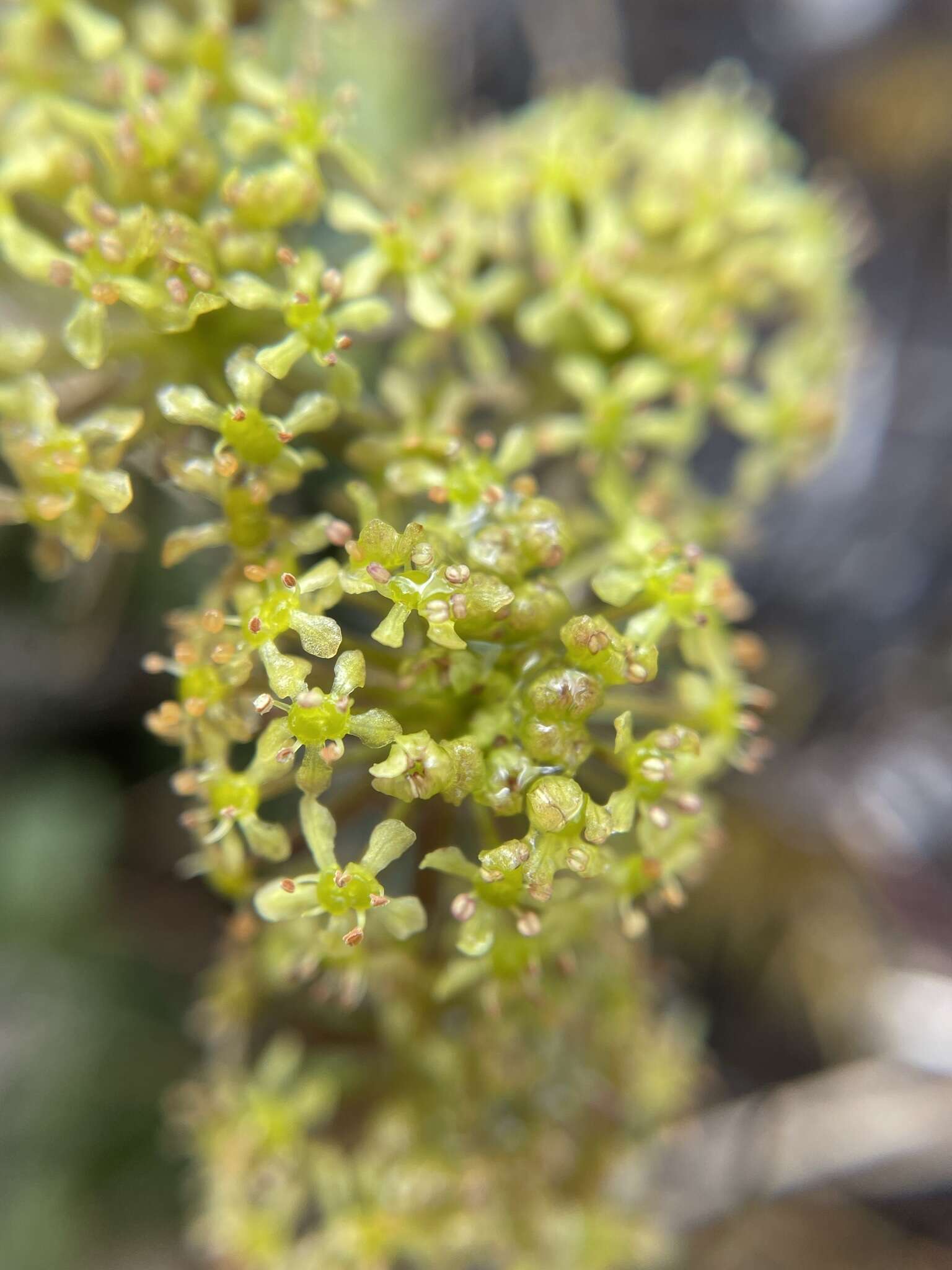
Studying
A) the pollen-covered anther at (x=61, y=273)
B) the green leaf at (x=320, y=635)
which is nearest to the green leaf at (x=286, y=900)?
the green leaf at (x=320, y=635)

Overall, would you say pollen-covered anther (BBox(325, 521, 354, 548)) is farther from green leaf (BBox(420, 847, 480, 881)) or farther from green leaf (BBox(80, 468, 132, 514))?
green leaf (BBox(420, 847, 480, 881))

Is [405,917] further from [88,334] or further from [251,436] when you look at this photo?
[88,334]

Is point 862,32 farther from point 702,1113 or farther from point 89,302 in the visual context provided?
point 702,1113

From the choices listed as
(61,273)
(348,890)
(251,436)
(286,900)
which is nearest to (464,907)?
(348,890)

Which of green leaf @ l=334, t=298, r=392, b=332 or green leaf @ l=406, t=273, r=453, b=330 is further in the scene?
green leaf @ l=406, t=273, r=453, b=330

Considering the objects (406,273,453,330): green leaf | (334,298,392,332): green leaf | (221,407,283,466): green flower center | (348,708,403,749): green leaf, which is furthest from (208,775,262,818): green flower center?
(406,273,453,330): green leaf
